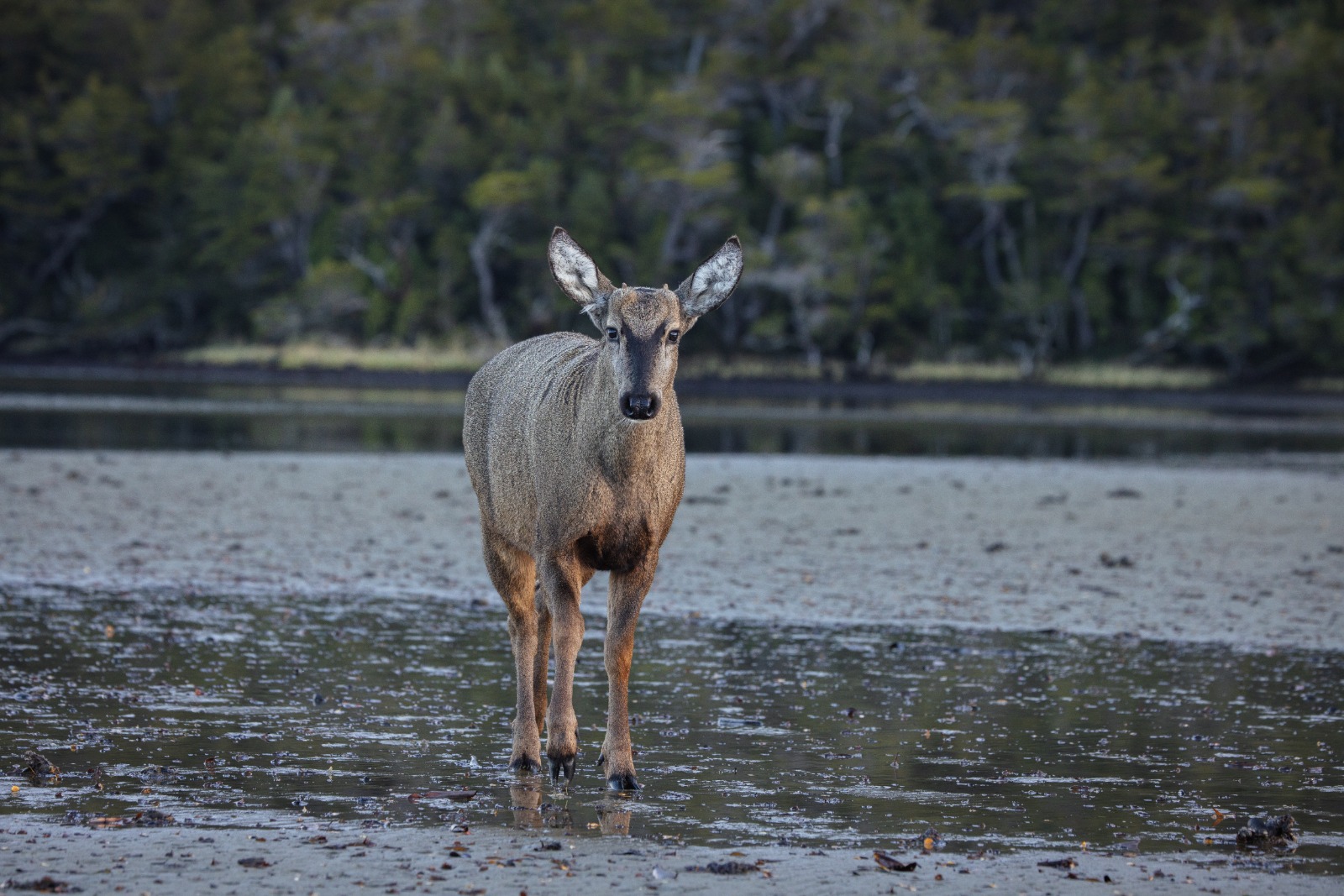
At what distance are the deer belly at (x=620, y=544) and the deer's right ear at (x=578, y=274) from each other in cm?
93

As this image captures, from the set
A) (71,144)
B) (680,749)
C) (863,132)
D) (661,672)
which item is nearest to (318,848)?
(680,749)

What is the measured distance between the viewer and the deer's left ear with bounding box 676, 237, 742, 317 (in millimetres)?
7898

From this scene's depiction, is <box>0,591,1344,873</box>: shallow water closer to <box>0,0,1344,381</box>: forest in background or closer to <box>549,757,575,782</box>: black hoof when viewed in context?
<box>549,757,575,782</box>: black hoof

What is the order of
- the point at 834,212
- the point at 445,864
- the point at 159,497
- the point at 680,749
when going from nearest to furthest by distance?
1. the point at 445,864
2. the point at 680,749
3. the point at 159,497
4. the point at 834,212

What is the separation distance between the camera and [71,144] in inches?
3179

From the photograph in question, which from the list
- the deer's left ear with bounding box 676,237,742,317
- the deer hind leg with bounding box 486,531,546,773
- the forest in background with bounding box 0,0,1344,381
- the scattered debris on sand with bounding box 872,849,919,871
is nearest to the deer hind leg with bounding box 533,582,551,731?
the deer hind leg with bounding box 486,531,546,773

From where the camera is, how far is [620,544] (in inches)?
307

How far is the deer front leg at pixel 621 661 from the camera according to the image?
24.6 feet

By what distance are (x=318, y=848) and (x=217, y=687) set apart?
3.40 metres

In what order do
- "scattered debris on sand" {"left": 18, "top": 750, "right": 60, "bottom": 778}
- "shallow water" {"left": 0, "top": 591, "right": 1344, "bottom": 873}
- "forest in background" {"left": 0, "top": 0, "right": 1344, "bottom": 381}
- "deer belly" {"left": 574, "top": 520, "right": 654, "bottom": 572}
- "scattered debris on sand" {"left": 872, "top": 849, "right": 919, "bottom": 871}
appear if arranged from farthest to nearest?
"forest in background" {"left": 0, "top": 0, "right": 1344, "bottom": 381}, "deer belly" {"left": 574, "top": 520, "right": 654, "bottom": 572}, "scattered debris on sand" {"left": 18, "top": 750, "right": 60, "bottom": 778}, "shallow water" {"left": 0, "top": 591, "right": 1344, "bottom": 873}, "scattered debris on sand" {"left": 872, "top": 849, "right": 919, "bottom": 871}

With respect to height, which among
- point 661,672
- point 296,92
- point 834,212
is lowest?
point 661,672

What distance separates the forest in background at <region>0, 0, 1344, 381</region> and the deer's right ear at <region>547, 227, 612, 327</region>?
5984 cm

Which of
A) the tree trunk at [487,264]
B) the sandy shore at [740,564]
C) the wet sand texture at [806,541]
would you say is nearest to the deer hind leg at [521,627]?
the sandy shore at [740,564]

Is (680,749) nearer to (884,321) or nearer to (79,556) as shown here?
(79,556)
